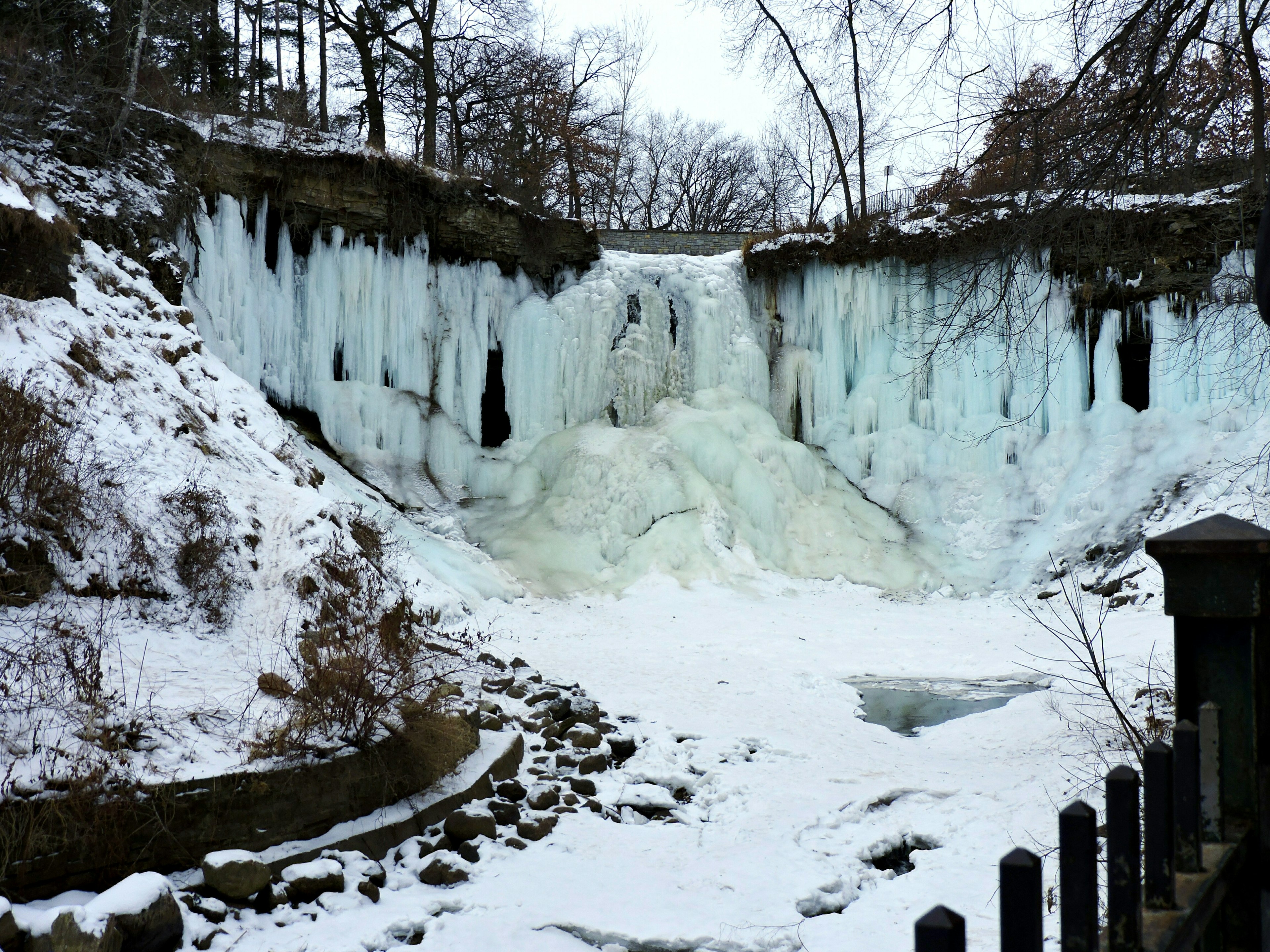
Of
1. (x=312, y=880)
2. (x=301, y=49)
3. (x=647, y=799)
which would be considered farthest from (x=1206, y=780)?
(x=301, y=49)

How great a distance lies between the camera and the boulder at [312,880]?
13.2 feet

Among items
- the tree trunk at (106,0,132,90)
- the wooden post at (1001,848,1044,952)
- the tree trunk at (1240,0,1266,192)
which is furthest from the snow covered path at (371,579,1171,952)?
the tree trunk at (106,0,132,90)

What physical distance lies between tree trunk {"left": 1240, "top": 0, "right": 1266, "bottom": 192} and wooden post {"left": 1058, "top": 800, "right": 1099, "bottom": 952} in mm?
5197

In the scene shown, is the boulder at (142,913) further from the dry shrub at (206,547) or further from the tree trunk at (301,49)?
the tree trunk at (301,49)

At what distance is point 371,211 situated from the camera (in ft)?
48.8

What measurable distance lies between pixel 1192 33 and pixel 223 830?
20.3 ft

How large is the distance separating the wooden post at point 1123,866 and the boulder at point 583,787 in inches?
180

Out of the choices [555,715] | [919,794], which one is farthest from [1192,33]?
[555,715]

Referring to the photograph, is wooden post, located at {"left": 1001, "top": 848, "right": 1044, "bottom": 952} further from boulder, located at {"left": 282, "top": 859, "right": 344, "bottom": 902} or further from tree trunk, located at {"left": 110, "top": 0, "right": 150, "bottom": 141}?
tree trunk, located at {"left": 110, "top": 0, "right": 150, "bottom": 141}

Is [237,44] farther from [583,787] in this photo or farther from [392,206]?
[583,787]

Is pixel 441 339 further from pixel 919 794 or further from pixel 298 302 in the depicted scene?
pixel 919 794

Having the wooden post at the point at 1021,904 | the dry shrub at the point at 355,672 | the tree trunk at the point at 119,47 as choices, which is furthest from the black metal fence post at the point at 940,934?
the tree trunk at the point at 119,47

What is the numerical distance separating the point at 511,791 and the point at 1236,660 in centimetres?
438

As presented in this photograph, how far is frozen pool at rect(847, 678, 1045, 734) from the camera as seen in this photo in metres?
7.66
